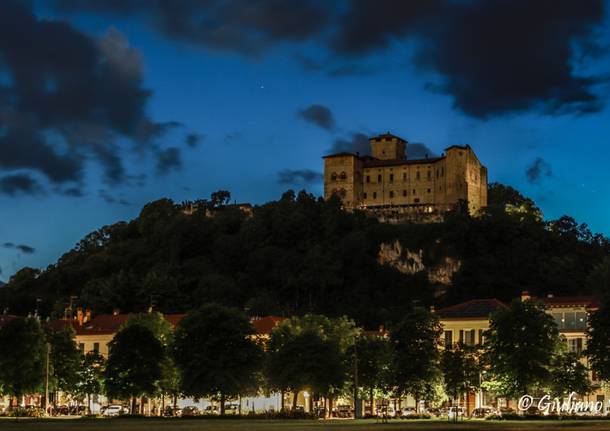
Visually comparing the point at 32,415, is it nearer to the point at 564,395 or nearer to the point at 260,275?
the point at 564,395

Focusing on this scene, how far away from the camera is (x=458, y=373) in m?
88.2

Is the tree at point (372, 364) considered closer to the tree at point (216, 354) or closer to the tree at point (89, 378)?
the tree at point (216, 354)

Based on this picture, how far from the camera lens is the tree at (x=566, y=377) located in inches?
3132

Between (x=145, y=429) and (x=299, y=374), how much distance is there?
106 feet

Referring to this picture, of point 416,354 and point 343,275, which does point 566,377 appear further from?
point 343,275

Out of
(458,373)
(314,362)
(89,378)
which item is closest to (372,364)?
(458,373)

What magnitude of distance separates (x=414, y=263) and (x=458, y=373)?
358 ft

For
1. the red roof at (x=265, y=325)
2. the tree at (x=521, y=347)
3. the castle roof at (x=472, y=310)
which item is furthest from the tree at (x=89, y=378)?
the tree at (x=521, y=347)

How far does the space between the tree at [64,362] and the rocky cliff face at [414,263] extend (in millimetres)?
100903

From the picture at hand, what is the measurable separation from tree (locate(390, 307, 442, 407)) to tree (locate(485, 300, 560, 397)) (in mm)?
5750

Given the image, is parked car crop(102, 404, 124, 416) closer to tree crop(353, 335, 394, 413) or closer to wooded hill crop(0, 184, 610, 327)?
tree crop(353, 335, 394, 413)

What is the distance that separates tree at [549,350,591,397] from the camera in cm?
7956

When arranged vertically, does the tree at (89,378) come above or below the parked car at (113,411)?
above

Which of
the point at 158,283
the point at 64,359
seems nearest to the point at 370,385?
the point at 64,359
